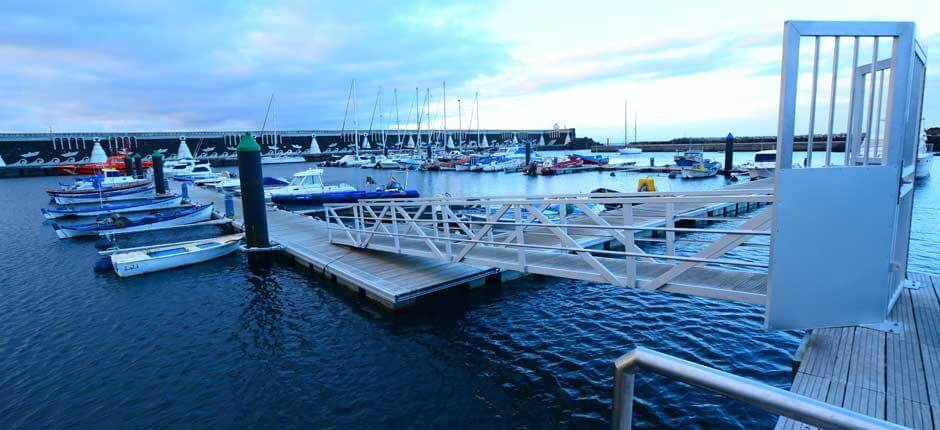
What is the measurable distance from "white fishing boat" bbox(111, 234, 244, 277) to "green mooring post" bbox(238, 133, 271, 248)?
1530mm

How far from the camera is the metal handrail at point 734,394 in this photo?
4.26 feet

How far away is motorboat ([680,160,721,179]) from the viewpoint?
171 ft

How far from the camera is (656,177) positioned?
5703 centimetres

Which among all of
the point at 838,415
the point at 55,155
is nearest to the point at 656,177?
the point at 838,415

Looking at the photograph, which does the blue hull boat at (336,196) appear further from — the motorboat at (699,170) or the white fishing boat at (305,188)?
the motorboat at (699,170)

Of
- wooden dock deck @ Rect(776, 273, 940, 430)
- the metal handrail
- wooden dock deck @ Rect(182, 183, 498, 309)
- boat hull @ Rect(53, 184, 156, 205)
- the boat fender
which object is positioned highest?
the metal handrail

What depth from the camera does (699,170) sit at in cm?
5216

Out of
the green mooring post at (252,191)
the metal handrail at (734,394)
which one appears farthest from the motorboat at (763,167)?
the metal handrail at (734,394)

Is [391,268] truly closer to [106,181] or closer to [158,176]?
[158,176]

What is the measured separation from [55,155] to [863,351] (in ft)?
424

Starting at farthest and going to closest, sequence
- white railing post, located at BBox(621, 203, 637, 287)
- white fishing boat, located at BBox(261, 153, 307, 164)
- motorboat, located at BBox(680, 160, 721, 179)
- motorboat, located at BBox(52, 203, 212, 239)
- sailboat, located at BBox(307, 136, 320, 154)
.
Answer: sailboat, located at BBox(307, 136, 320, 154) → white fishing boat, located at BBox(261, 153, 307, 164) → motorboat, located at BBox(680, 160, 721, 179) → motorboat, located at BBox(52, 203, 212, 239) → white railing post, located at BBox(621, 203, 637, 287)

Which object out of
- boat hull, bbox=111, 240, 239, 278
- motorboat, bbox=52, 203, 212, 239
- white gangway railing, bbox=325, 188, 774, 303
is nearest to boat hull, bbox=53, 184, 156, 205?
motorboat, bbox=52, 203, 212, 239

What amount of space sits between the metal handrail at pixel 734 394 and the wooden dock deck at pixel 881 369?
3752 millimetres

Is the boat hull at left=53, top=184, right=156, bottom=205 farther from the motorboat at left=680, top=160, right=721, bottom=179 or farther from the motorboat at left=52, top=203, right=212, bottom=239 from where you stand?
the motorboat at left=680, top=160, right=721, bottom=179
